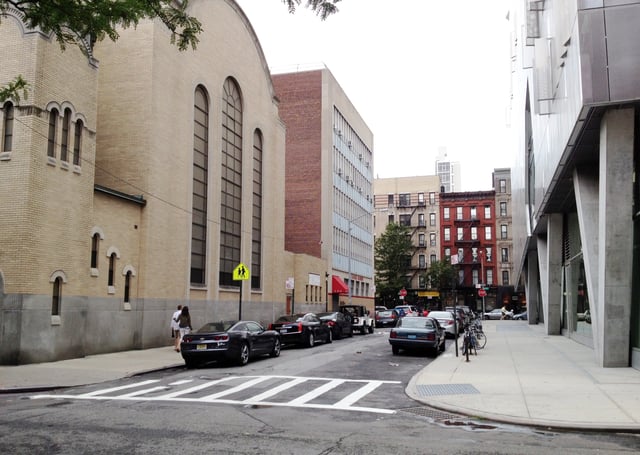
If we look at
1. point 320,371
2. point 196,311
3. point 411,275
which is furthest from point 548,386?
point 411,275

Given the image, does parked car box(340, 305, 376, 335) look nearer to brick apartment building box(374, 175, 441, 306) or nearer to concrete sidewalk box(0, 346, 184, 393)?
concrete sidewalk box(0, 346, 184, 393)

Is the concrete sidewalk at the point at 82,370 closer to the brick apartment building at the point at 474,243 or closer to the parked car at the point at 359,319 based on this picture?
the parked car at the point at 359,319

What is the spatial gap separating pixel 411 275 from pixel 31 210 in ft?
239

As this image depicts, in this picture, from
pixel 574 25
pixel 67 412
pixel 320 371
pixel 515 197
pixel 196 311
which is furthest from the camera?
pixel 515 197

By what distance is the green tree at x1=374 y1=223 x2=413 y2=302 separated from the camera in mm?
78750

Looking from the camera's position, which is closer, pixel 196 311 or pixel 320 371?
pixel 320 371

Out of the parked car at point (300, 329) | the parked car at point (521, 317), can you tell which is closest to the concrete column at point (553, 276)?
the parked car at point (300, 329)

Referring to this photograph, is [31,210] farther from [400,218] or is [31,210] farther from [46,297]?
[400,218]

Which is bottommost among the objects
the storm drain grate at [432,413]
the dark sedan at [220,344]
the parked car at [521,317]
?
the parked car at [521,317]

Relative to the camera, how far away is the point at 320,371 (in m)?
16.2

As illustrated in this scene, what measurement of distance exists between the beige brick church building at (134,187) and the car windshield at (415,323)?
694 centimetres

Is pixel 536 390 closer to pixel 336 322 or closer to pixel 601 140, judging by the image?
pixel 601 140

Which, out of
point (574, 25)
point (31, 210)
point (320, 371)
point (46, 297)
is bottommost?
point (320, 371)

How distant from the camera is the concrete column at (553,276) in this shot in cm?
2938
